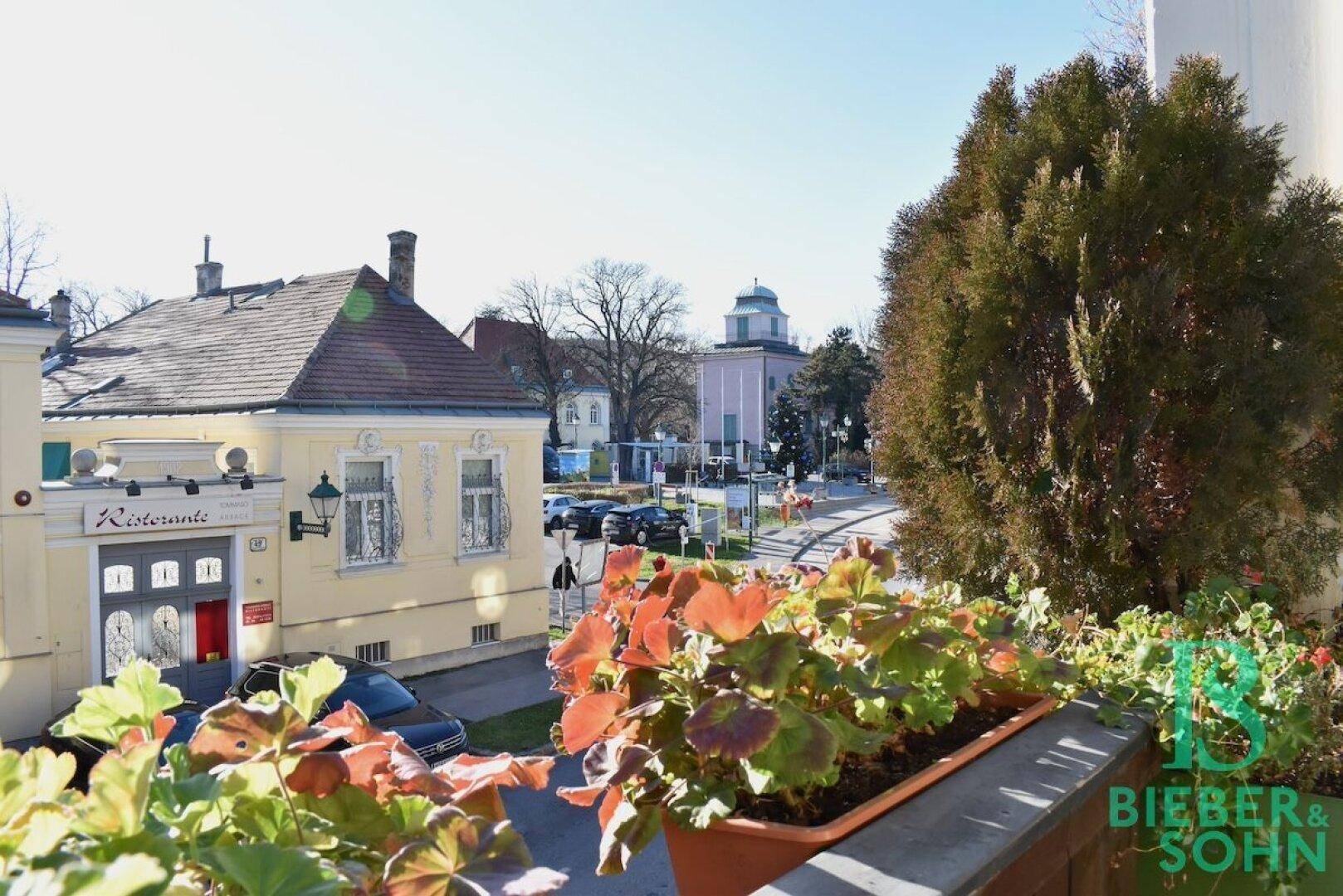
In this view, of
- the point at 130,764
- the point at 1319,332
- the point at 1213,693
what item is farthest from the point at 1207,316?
the point at 130,764

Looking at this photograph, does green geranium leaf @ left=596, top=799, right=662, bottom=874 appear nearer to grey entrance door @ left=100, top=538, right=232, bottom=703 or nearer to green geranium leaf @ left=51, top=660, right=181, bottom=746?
green geranium leaf @ left=51, top=660, right=181, bottom=746

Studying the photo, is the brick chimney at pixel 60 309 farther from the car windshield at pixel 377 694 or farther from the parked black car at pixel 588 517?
the car windshield at pixel 377 694

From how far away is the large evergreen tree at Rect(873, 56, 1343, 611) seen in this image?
4227 millimetres

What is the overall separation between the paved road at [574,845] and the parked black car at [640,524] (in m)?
19.2

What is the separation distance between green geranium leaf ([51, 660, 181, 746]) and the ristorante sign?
12.8m

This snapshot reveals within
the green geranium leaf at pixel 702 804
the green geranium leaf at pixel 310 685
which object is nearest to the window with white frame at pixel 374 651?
the green geranium leaf at pixel 702 804

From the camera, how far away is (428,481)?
15.5 meters

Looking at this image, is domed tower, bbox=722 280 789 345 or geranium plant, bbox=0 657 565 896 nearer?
geranium plant, bbox=0 657 565 896

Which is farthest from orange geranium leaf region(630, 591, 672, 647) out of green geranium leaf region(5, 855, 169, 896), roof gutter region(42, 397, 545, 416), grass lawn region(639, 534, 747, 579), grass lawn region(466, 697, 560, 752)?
grass lawn region(639, 534, 747, 579)

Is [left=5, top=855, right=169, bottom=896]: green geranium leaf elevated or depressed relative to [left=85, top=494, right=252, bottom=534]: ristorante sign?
elevated

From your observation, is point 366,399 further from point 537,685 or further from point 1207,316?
A: point 1207,316

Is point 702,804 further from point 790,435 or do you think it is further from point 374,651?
point 790,435

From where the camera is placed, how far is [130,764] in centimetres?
80

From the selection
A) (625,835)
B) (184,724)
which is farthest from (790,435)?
(625,835)
